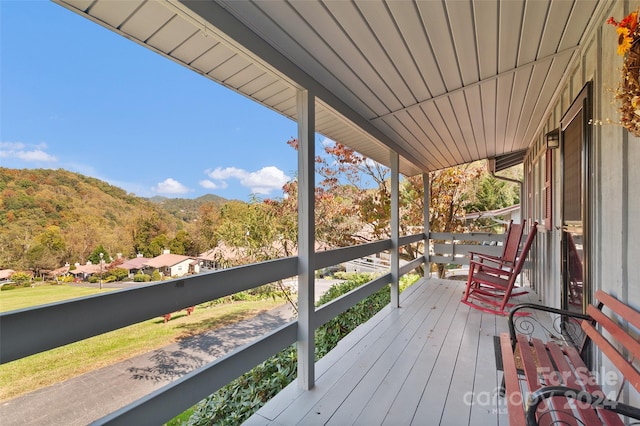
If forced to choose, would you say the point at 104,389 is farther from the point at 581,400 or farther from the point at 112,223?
the point at 581,400

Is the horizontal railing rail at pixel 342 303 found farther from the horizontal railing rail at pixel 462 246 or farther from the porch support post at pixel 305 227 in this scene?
the horizontal railing rail at pixel 462 246

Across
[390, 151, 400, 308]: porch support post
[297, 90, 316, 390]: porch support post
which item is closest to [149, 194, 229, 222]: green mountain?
[297, 90, 316, 390]: porch support post

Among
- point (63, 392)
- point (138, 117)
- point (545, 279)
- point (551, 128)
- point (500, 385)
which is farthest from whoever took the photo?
point (545, 279)

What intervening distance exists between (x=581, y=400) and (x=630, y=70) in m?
1.17

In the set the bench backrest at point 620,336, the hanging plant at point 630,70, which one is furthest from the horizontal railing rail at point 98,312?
the hanging plant at point 630,70

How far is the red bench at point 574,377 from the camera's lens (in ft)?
3.27

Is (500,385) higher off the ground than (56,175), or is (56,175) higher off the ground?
(56,175)

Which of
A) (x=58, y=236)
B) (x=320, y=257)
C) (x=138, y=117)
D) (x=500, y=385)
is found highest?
(x=138, y=117)

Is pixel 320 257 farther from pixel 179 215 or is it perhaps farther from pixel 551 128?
pixel 551 128

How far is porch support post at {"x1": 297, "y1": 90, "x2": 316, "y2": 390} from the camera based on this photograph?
7.11 ft

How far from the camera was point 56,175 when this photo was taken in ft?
3.84

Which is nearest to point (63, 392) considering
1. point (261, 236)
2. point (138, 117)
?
point (138, 117)

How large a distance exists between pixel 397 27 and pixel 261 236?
2390 millimetres

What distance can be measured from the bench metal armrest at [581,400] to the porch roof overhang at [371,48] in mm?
1732
